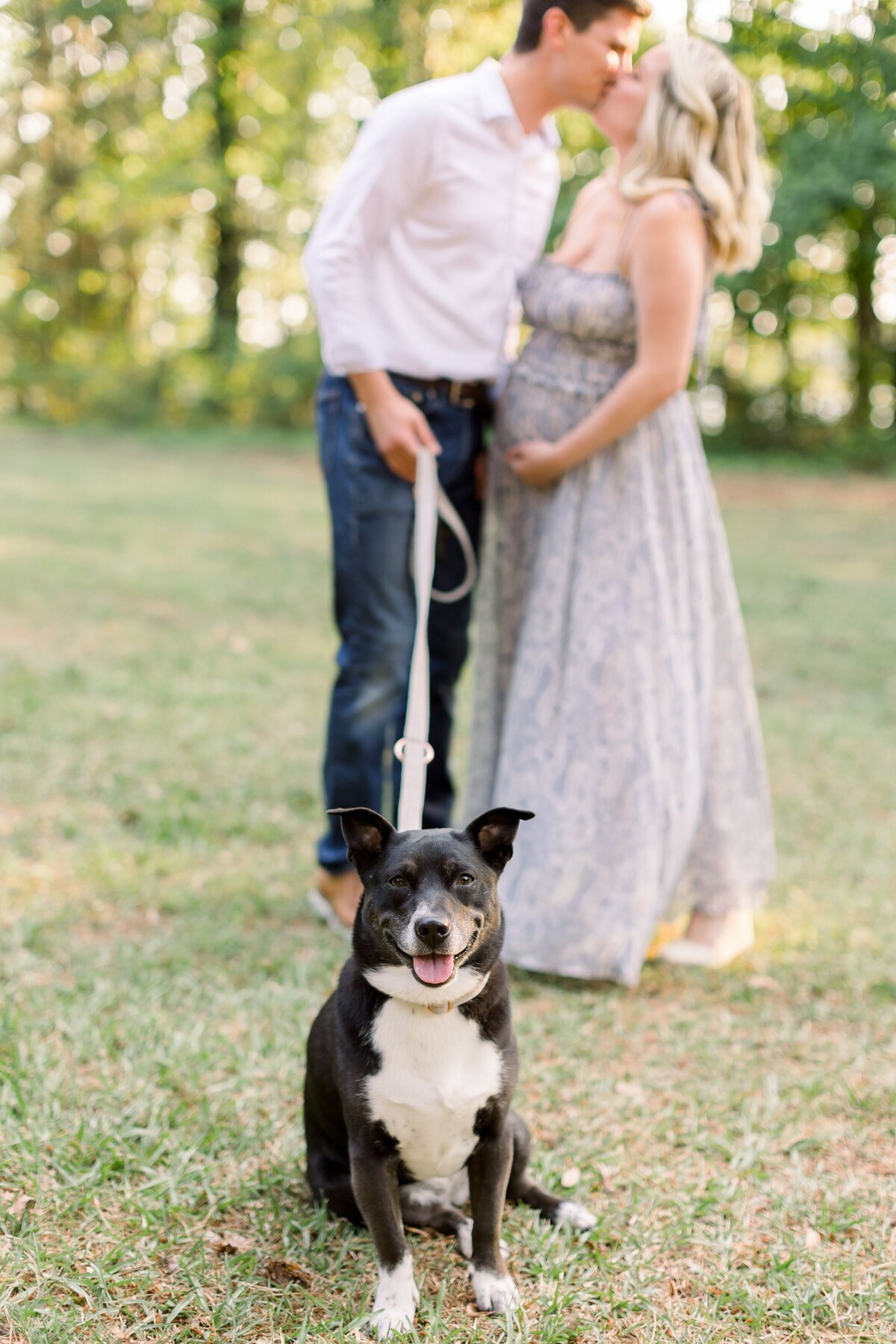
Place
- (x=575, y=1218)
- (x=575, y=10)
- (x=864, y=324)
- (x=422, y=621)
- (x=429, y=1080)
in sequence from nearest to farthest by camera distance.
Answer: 1. (x=429, y=1080)
2. (x=575, y=1218)
3. (x=422, y=621)
4. (x=575, y=10)
5. (x=864, y=324)

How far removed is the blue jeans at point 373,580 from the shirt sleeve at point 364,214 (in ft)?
0.65

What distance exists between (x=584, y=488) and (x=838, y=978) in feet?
5.33

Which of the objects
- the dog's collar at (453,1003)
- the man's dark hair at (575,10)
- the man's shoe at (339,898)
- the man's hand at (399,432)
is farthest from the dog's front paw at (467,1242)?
the man's dark hair at (575,10)

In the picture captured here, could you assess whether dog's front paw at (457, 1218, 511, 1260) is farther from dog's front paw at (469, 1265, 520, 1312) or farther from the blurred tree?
the blurred tree

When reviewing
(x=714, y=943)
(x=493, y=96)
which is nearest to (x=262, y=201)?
(x=493, y=96)

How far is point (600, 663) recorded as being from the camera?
3.55 meters

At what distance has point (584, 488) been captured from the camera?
3.56 metres

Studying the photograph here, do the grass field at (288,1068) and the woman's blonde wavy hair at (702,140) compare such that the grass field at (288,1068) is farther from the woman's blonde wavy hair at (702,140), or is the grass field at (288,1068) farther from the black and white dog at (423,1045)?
the woman's blonde wavy hair at (702,140)

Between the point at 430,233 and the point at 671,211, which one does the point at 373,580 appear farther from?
the point at 671,211

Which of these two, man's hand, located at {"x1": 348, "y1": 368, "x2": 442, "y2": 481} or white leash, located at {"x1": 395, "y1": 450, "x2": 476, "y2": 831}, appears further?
man's hand, located at {"x1": 348, "y1": 368, "x2": 442, "y2": 481}

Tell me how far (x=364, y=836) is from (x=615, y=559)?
5.43 ft

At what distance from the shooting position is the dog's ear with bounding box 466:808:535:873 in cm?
214

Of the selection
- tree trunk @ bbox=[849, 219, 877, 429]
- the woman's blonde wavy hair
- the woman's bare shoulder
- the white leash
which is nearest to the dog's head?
the white leash

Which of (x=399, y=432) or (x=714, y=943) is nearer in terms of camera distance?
(x=399, y=432)
